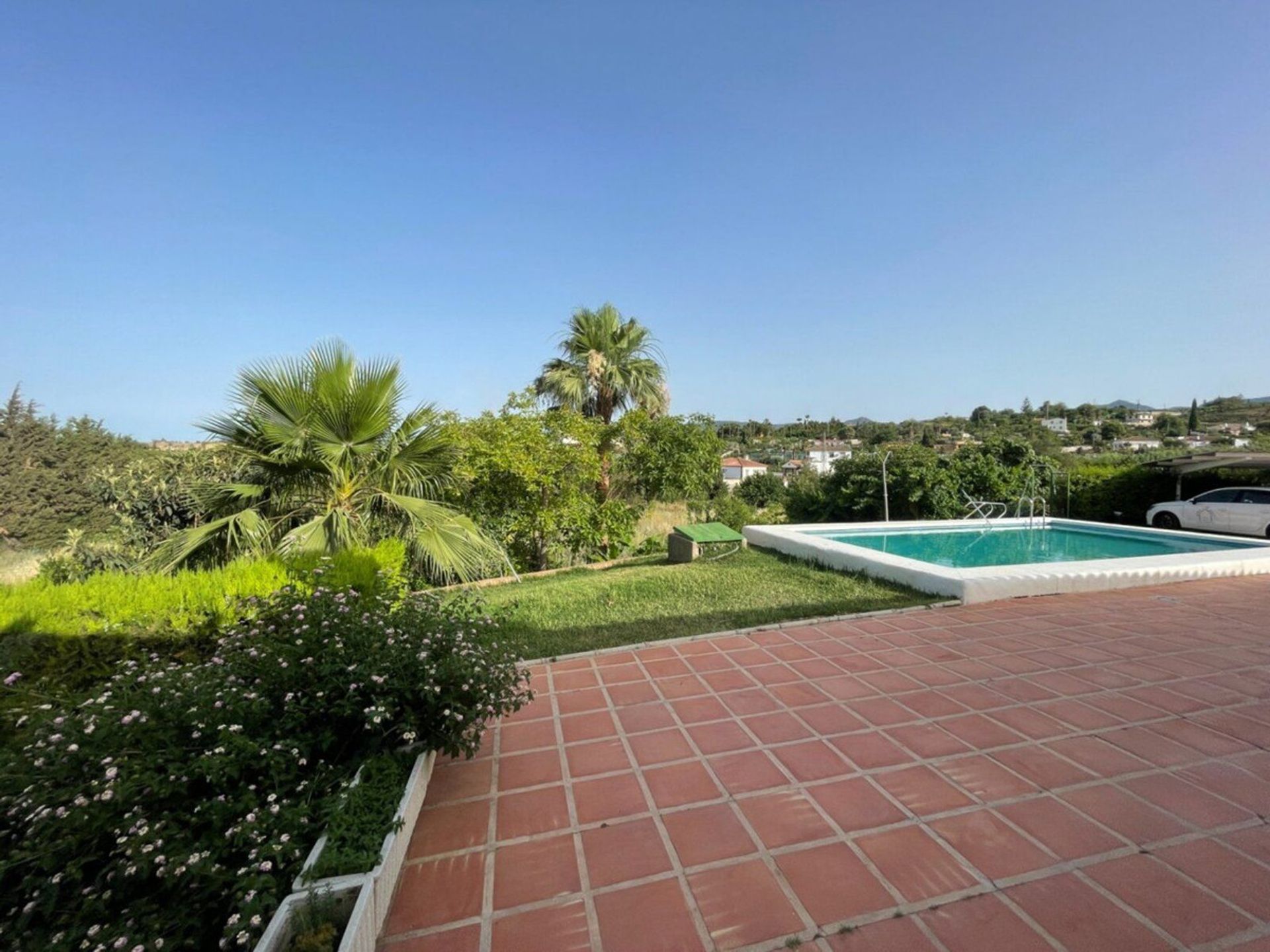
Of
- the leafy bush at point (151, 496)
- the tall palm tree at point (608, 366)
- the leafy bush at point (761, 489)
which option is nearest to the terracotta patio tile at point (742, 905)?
the leafy bush at point (151, 496)

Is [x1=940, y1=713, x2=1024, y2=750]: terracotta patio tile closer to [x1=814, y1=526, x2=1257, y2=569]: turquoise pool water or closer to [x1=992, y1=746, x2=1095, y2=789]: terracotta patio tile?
[x1=992, y1=746, x2=1095, y2=789]: terracotta patio tile

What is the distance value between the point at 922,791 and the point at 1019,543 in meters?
8.82

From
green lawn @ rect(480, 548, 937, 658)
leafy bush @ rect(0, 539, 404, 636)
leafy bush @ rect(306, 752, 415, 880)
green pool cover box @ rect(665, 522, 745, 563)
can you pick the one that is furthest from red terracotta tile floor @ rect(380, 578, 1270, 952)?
green pool cover box @ rect(665, 522, 745, 563)

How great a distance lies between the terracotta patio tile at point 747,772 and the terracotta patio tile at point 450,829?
1.02 metres

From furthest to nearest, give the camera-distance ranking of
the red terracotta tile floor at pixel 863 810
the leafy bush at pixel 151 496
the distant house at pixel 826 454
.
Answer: the distant house at pixel 826 454 < the leafy bush at pixel 151 496 < the red terracotta tile floor at pixel 863 810

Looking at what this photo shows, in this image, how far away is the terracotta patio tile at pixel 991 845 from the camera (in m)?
1.80

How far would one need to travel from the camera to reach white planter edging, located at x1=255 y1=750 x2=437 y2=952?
1322mm

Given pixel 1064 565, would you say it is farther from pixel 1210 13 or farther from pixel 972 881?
pixel 1210 13

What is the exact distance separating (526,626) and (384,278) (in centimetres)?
959

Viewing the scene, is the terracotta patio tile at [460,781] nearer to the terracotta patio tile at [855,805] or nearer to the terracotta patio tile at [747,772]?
the terracotta patio tile at [747,772]

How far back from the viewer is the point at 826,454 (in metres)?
28.2

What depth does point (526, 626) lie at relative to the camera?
457cm

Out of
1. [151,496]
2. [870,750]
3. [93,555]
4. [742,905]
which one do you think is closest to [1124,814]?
[870,750]

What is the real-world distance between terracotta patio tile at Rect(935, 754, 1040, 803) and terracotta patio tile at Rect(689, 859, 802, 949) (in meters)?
1.05
